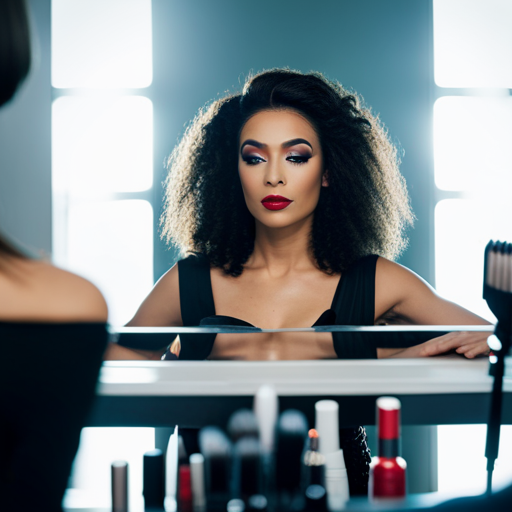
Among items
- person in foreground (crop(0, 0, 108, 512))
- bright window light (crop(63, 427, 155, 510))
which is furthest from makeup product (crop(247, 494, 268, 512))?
bright window light (crop(63, 427, 155, 510))

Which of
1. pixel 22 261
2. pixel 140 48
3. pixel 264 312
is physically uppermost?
pixel 140 48

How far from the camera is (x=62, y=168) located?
4.73 feet

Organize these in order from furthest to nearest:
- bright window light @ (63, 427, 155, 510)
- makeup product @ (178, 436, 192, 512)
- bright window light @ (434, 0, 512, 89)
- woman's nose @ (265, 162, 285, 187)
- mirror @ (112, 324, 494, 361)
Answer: bright window light @ (434, 0, 512, 89), bright window light @ (63, 427, 155, 510), woman's nose @ (265, 162, 285, 187), mirror @ (112, 324, 494, 361), makeup product @ (178, 436, 192, 512)

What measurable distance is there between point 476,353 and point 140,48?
1.35 meters

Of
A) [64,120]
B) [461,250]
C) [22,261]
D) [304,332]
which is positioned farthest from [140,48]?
[22,261]

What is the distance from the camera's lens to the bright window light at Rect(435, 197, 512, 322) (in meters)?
1.40

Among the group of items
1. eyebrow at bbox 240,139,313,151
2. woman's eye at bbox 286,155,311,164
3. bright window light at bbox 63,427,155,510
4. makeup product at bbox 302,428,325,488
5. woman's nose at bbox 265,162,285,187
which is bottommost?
bright window light at bbox 63,427,155,510

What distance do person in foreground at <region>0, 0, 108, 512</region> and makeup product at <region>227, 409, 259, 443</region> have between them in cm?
10

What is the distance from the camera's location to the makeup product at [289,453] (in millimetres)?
304

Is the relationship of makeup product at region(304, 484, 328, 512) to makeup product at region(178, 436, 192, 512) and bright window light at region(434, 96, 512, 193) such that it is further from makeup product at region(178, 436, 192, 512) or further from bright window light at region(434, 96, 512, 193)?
bright window light at region(434, 96, 512, 193)

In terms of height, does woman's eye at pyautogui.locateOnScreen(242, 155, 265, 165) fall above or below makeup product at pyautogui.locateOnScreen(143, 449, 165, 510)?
above

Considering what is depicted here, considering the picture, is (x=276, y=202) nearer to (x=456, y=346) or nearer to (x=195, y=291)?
(x=195, y=291)

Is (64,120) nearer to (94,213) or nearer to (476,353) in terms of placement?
(94,213)

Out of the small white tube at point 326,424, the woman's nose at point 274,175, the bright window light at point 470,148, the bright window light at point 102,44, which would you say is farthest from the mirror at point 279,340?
the bright window light at point 102,44
